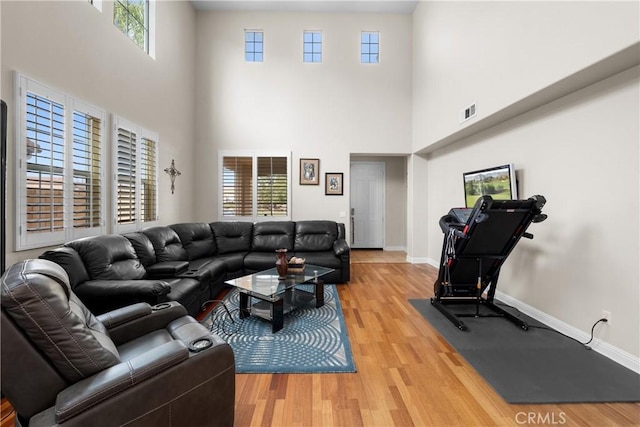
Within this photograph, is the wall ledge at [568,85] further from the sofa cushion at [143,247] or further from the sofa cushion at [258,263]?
the sofa cushion at [143,247]

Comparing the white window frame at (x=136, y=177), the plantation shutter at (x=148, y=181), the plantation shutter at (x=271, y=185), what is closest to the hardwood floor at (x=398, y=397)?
the white window frame at (x=136, y=177)

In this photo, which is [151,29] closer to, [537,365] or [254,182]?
[254,182]

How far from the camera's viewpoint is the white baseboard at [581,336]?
2.07 m

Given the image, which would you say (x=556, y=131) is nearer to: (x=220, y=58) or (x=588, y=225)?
(x=588, y=225)

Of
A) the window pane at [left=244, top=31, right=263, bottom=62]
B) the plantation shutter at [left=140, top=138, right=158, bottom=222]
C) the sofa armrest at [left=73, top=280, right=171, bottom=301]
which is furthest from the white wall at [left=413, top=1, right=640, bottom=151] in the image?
the plantation shutter at [left=140, top=138, right=158, bottom=222]

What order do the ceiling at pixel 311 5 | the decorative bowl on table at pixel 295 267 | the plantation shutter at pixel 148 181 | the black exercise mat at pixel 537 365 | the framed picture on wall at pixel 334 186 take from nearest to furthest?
the black exercise mat at pixel 537 365 < the decorative bowl on table at pixel 295 267 < the plantation shutter at pixel 148 181 < the ceiling at pixel 311 5 < the framed picture on wall at pixel 334 186

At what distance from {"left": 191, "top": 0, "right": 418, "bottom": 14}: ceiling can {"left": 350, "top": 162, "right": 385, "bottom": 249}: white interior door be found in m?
3.46

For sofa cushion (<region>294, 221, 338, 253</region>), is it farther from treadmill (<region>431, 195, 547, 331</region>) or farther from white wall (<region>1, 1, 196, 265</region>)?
white wall (<region>1, 1, 196, 265</region>)

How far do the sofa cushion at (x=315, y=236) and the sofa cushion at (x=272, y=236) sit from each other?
146 millimetres

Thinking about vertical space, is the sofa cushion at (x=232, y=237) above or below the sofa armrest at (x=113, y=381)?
above

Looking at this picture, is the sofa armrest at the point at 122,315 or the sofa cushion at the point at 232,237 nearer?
the sofa armrest at the point at 122,315

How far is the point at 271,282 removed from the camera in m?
2.96

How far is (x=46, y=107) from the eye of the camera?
229 cm

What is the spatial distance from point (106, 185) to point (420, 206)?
5.32 meters
